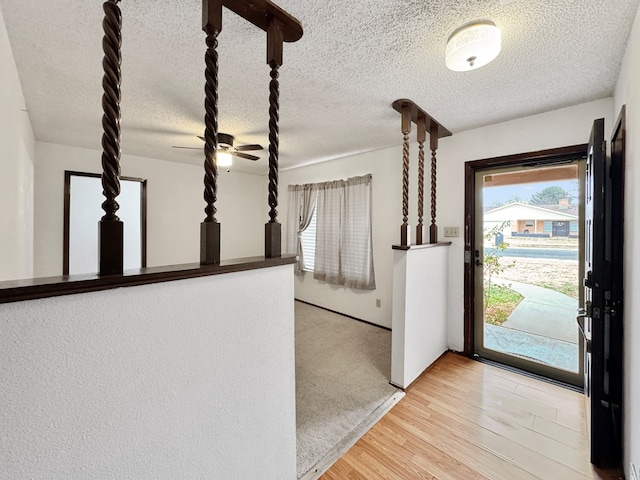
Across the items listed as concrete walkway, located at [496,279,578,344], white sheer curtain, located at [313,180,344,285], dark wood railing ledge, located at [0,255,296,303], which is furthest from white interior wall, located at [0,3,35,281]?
concrete walkway, located at [496,279,578,344]

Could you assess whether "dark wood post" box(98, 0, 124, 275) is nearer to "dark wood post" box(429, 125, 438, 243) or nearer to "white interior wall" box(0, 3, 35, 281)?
"white interior wall" box(0, 3, 35, 281)

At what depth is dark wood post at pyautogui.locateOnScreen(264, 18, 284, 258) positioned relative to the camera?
46.2 inches

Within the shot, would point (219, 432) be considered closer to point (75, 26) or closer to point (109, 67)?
point (109, 67)

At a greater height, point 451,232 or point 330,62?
point 330,62

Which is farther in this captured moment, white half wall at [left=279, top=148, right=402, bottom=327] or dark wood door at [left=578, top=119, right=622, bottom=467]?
white half wall at [left=279, top=148, right=402, bottom=327]

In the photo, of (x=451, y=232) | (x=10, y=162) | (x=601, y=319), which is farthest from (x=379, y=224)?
(x=10, y=162)

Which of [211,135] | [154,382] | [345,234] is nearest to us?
[154,382]

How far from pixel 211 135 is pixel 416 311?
214 centimetres

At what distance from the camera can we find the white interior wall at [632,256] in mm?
1266

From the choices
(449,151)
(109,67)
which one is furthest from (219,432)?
(449,151)

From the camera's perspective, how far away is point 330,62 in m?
1.73

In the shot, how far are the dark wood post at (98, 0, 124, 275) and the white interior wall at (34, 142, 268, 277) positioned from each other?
3.75 meters

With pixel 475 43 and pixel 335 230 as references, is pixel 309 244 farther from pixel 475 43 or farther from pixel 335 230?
pixel 475 43

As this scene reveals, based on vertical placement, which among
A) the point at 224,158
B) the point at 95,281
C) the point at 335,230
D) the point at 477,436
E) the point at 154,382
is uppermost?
the point at 224,158
